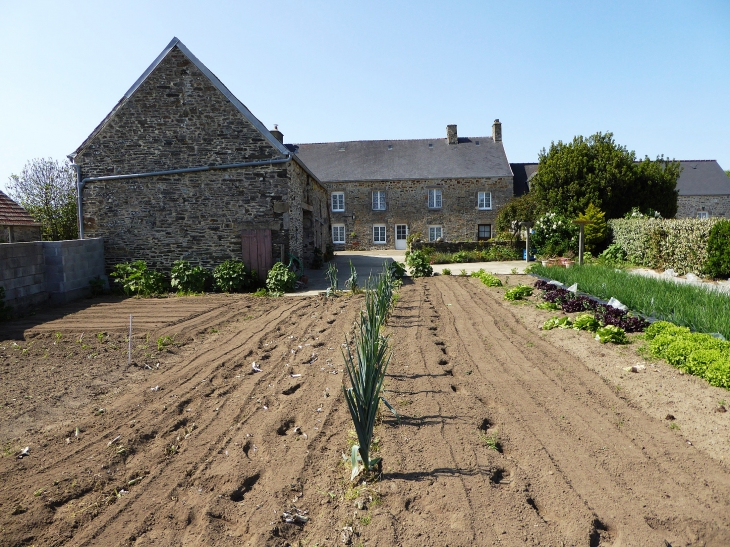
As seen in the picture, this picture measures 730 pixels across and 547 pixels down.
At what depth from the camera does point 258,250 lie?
12.8 metres

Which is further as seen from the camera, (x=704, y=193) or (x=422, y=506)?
(x=704, y=193)

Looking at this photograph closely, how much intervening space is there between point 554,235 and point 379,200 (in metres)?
12.2

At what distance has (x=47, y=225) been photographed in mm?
18766

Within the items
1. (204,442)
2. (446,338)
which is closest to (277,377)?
(204,442)

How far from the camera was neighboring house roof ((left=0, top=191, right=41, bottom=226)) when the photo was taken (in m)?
13.6

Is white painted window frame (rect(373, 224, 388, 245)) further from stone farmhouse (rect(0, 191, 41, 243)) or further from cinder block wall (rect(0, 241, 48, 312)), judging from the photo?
cinder block wall (rect(0, 241, 48, 312))

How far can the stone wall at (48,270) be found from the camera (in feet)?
31.6

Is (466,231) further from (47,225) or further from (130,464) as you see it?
(130,464)

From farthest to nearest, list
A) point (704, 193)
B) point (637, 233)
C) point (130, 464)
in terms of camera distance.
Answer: point (704, 193) < point (637, 233) < point (130, 464)

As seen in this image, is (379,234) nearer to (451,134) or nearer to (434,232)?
(434,232)

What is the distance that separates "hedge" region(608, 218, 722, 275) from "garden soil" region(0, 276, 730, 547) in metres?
7.78

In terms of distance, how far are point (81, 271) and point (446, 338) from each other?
9262mm

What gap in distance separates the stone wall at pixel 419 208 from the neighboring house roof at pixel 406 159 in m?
0.42

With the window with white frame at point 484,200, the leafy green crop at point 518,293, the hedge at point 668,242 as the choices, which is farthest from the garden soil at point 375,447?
the window with white frame at point 484,200
